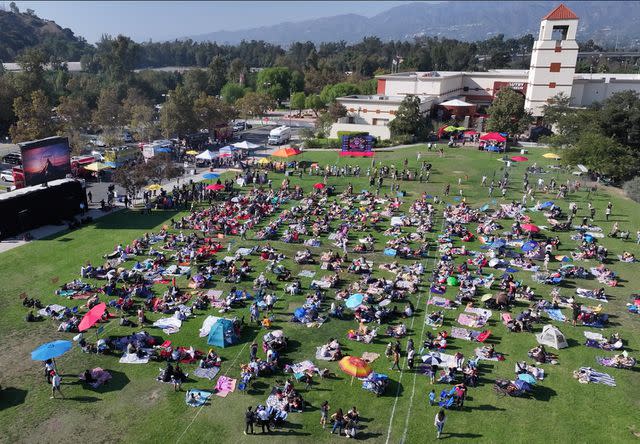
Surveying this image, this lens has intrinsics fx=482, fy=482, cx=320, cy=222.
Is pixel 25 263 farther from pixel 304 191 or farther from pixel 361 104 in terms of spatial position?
pixel 361 104

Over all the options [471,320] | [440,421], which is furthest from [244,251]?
[440,421]

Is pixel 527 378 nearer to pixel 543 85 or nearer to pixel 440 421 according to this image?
pixel 440 421

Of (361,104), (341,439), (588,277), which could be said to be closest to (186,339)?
(341,439)

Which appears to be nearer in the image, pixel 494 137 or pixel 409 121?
pixel 494 137

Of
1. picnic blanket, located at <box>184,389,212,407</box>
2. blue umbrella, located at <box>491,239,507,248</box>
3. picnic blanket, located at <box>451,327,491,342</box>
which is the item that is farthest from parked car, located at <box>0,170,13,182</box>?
picnic blanket, located at <box>451,327,491,342</box>

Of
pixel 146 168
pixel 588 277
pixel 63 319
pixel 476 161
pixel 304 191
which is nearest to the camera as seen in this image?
pixel 63 319
